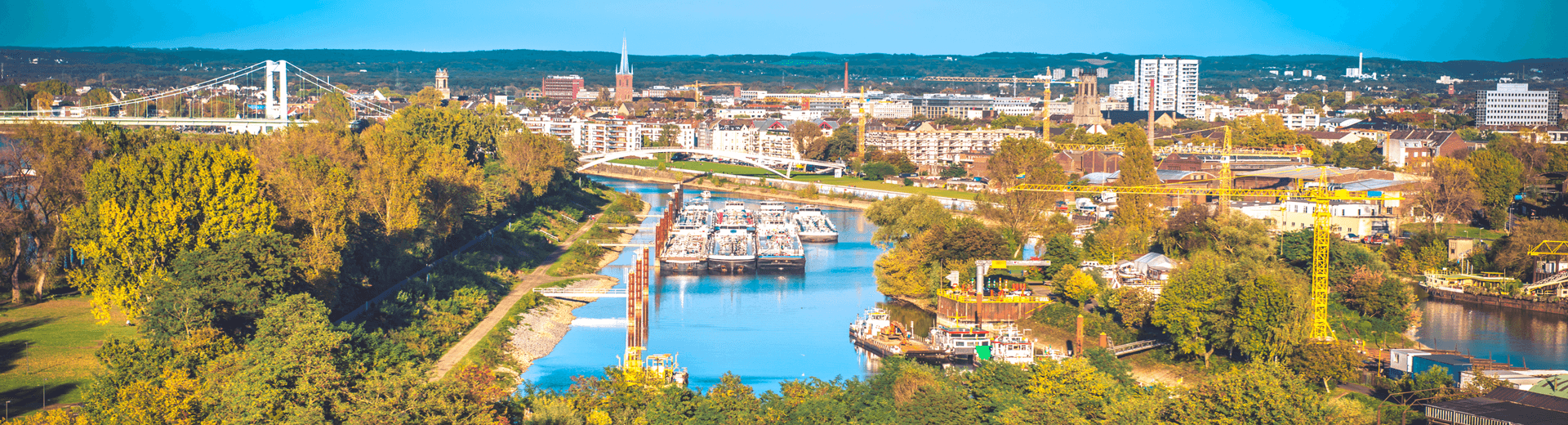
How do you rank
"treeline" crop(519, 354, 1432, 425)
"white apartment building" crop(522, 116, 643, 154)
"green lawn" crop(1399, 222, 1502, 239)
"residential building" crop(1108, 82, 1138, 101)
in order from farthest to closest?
1. "residential building" crop(1108, 82, 1138, 101)
2. "white apartment building" crop(522, 116, 643, 154)
3. "green lawn" crop(1399, 222, 1502, 239)
4. "treeline" crop(519, 354, 1432, 425)

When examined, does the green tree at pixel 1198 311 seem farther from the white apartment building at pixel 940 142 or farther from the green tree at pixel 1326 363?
the white apartment building at pixel 940 142

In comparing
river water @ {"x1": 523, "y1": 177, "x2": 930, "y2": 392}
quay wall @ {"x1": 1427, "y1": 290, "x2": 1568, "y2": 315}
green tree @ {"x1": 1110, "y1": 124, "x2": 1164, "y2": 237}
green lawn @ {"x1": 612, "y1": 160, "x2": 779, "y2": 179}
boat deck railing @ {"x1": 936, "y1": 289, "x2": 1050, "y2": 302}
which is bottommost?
river water @ {"x1": 523, "y1": 177, "x2": 930, "y2": 392}

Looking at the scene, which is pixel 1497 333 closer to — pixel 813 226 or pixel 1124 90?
pixel 813 226

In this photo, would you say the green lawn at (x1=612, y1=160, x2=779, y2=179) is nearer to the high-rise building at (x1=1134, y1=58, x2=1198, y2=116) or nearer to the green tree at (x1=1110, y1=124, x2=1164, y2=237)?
the green tree at (x1=1110, y1=124, x2=1164, y2=237)

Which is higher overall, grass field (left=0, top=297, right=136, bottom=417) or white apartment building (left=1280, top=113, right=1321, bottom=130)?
white apartment building (left=1280, top=113, right=1321, bottom=130)

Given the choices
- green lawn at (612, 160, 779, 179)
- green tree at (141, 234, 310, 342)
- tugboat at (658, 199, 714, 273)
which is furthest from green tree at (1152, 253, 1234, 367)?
green lawn at (612, 160, 779, 179)

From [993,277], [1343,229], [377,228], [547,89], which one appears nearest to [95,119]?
[377,228]

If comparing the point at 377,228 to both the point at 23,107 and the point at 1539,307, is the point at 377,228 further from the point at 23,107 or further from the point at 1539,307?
the point at 23,107
